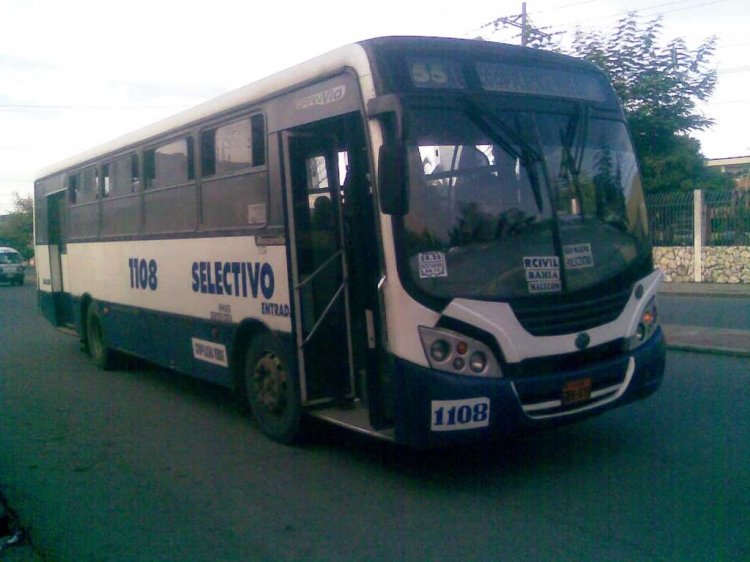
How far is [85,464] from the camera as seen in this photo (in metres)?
6.91

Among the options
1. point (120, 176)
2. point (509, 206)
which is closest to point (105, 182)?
point (120, 176)

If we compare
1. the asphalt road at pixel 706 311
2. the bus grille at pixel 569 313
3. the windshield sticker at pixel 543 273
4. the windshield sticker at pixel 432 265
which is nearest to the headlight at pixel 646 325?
the bus grille at pixel 569 313

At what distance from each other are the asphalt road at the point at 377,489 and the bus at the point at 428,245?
1.66ft

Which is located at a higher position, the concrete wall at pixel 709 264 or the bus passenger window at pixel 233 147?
the bus passenger window at pixel 233 147

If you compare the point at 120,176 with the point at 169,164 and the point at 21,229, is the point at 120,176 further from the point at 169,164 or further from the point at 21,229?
the point at 21,229

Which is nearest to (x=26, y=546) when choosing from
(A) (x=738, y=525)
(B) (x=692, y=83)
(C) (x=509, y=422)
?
(C) (x=509, y=422)

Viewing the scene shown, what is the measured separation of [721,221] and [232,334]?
19.3 meters

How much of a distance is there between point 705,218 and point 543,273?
19.7 meters

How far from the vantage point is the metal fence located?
22391 mm

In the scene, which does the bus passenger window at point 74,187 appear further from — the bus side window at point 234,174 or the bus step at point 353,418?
the bus step at point 353,418

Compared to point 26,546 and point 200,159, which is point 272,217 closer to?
point 200,159

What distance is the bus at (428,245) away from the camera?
5.32 meters

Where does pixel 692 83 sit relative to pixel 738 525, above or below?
above

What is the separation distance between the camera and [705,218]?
76.4 ft
